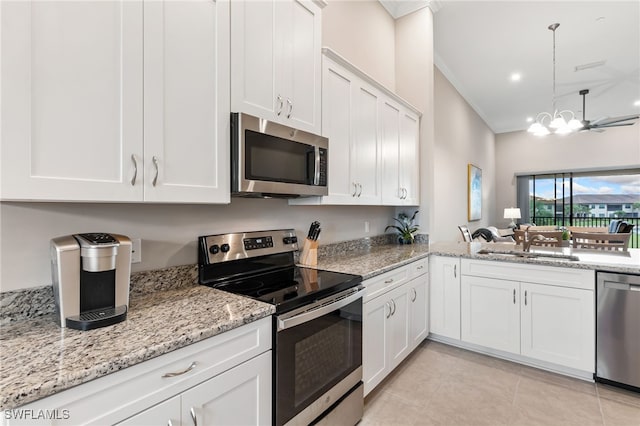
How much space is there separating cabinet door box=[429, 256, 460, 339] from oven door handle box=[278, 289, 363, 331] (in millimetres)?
1439

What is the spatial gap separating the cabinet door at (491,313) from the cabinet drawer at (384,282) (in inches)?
29.4

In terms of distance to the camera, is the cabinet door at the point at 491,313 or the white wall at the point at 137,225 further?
the cabinet door at the point at 491,313

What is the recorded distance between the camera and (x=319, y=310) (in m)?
1.50

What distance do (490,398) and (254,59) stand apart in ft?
8.81

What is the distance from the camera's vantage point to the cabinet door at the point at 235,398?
1.03m

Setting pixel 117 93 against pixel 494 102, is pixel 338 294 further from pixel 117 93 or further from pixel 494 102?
pixel 494 102

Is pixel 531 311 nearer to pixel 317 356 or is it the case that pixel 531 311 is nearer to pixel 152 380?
pixel 317 356

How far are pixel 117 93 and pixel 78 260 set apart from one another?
2.01 ft

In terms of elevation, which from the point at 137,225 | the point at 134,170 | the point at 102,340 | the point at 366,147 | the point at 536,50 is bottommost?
the point at 102,340

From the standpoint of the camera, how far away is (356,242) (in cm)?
296

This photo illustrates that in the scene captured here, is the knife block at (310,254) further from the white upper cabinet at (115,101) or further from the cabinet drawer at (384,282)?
the white upper cabinet at (115,101)

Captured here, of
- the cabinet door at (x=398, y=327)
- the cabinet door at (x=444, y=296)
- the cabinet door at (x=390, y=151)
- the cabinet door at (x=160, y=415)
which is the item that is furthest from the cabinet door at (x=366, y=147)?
the cabinet door at (x=160, y=415)

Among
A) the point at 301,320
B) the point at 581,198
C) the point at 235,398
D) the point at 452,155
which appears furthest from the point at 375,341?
the point at 581,198

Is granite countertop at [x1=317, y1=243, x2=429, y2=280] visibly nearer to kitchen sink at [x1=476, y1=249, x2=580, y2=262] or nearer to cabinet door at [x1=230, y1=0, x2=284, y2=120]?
kitchen sink at [x1=476, y1=249, x2=580, y2=262]
